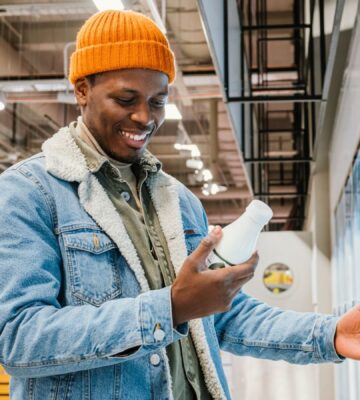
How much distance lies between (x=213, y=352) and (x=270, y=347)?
169 mm

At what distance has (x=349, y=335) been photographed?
5.18 ft

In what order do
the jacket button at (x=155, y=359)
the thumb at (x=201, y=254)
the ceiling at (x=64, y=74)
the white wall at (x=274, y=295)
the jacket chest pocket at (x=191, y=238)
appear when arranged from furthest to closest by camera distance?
1. the ceiling at (x=64, y=74)
2. the white wall at (x=274, y=295)
3. the jacket chest pocket at (x=191, y=238)
4. the jacket button at (x=155, y=359)
5. the thumb at (x=201, y=254)

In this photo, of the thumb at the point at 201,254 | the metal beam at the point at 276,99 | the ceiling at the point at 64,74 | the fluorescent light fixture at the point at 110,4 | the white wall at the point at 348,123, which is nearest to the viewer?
the thumb at the point at 201,254

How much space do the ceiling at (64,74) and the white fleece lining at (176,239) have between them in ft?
8.86

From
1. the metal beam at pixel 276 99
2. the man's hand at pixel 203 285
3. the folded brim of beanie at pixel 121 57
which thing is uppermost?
the metal beam at pixel 276 99

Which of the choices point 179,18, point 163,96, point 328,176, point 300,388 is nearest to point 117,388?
point 163,96

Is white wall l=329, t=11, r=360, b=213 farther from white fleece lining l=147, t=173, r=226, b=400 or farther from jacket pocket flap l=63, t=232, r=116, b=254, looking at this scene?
jacket pocket flap l=63, t=232, r=116, b=254

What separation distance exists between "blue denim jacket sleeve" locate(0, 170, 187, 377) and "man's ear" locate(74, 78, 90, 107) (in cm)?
42

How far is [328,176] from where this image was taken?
8602 mm

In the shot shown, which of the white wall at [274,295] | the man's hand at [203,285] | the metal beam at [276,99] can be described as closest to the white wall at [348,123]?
the metal beam at [276,99]

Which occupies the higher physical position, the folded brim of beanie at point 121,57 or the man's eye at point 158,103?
the folded brim of beanie at point 121,57

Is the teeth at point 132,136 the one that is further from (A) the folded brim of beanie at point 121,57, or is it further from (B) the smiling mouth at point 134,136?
(A) the folded brim of beanie at point 121,57

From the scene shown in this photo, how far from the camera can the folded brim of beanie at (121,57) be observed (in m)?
1.53

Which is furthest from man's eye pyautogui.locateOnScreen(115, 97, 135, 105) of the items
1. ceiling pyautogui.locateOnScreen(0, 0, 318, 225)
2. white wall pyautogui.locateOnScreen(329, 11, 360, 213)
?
white wall pyautogui.locateOnScreen(329, 11, 360, 213)
